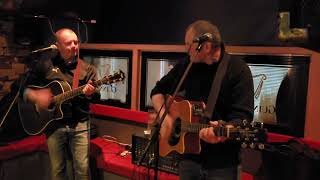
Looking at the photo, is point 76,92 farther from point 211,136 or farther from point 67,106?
point 211,136

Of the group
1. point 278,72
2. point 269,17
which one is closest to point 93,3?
point 269,17

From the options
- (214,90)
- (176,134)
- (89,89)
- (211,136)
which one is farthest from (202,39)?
(89,89)

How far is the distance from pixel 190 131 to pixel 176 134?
0.66ft

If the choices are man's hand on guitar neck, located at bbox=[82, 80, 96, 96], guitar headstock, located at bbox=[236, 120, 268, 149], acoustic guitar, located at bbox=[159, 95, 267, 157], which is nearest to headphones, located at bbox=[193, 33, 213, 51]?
acoustic guitar, located at bbox=[159, 95, 267, 157]

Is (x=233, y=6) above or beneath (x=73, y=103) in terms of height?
above

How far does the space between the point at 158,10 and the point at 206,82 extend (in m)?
1.97

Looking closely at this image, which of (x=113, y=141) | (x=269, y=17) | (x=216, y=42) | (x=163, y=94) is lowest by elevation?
(x=113, y=141)

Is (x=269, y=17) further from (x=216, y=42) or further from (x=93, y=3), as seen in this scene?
(x=93, y=3)

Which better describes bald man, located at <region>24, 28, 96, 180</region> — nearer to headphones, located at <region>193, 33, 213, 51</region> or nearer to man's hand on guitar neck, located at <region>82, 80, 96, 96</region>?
man's hand on guitar neck, located at <region>82, 80, 96, 96</region>

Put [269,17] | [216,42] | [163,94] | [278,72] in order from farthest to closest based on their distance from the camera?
[269,17] → [278,72] → [163,94] → [216,42]

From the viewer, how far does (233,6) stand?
3.36 meters

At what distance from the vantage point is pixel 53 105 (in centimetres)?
308

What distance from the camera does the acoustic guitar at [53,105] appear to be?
9.44ft

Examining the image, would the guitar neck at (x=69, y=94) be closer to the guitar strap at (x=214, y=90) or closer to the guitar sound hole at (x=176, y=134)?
the guitar sound hole at (x=176, y=134)
